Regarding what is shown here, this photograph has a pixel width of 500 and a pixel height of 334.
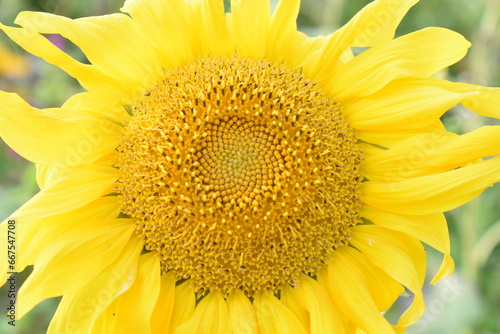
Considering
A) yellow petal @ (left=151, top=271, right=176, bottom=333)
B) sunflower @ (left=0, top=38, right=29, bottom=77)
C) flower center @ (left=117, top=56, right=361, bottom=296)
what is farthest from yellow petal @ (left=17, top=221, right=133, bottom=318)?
sunflower @ (left=0, top=38, right=29, bottom=77)

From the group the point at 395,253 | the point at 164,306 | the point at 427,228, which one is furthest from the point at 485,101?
the point at 164,306

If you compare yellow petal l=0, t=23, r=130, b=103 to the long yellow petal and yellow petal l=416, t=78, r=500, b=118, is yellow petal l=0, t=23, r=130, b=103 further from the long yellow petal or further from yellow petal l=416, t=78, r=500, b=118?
yellow petal l=416, t=78, r=500, b=118

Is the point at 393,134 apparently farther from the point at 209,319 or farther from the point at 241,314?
the point at 209,319

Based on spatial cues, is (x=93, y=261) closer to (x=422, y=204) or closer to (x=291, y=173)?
(x=291, y=173)

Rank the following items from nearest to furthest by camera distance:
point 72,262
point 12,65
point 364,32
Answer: point 72,262, point 364,32, point 12,65

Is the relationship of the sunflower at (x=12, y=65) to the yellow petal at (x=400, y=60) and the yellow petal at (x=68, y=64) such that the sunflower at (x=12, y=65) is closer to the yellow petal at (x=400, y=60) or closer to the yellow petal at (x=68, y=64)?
the yellow petal at (x=68, y=64)

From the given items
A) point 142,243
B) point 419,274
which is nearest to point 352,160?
point 419,274
